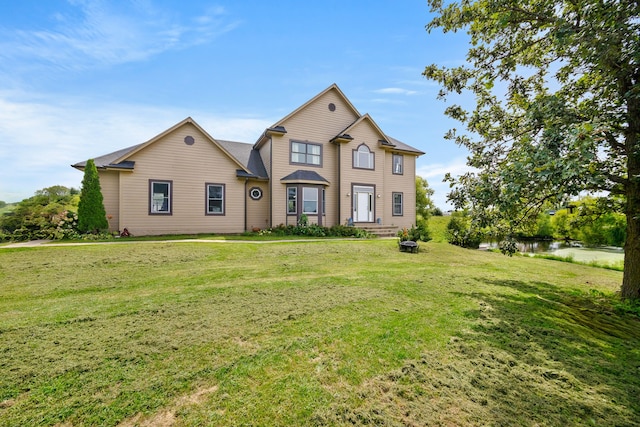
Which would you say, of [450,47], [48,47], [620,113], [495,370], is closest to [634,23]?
[620,113]

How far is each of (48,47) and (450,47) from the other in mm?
12589

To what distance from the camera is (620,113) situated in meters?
4.75

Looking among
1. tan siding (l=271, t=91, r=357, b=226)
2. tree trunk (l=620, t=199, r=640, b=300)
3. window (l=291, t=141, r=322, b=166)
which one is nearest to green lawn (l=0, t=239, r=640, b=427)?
tree trunk (l=620, t=199, r=640, b=300)

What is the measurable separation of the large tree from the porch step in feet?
34.7

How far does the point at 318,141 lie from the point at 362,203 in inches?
194

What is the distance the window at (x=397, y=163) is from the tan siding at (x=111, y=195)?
Result: 53.8 feet

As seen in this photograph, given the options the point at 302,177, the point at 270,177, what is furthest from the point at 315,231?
the point at 270,177

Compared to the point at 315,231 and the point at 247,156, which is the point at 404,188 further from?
the point at 247,156

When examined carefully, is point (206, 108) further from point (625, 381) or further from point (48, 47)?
point (625, 381)

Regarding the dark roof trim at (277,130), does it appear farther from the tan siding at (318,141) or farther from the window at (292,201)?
the window at (292,201)

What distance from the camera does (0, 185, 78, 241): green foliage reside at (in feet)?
38.1

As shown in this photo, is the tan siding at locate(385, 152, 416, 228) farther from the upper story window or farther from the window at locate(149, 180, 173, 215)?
the window at locate(149, 180, 173, 215)

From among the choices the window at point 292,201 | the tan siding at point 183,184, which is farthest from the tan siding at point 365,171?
the tan siding at point 183,184

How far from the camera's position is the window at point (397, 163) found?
756 inches
